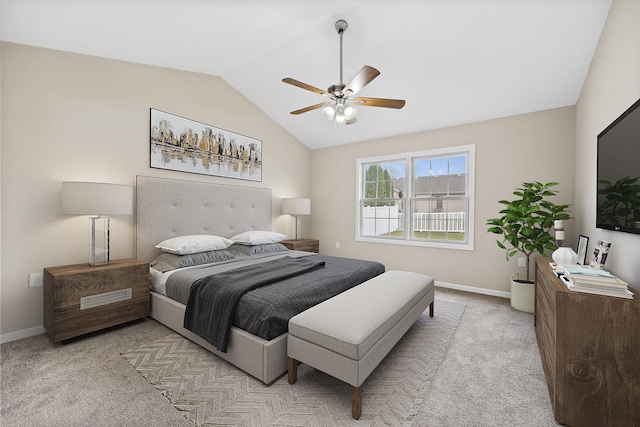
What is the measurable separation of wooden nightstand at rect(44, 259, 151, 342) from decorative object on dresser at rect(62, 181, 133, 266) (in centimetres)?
17

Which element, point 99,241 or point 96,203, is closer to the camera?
point 96,203

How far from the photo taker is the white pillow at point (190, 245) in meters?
2.88

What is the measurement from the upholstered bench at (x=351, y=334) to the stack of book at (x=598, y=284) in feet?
3.33

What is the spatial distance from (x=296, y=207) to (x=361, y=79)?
2.68 metres

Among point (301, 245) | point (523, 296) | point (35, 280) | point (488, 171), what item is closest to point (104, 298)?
point (35, 280)

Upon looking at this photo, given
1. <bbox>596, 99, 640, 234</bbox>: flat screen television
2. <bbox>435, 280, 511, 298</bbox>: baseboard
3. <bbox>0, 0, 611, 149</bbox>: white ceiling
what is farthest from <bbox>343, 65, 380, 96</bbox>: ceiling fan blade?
<bbox>435, 280, 511, 298</bbox>: baseboard

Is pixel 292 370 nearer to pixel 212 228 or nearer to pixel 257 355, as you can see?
pixel 257 355

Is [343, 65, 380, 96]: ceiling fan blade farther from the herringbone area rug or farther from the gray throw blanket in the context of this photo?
the herringbone area rug

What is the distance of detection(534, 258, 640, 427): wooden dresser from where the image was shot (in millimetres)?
1302

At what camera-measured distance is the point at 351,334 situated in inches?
60.1

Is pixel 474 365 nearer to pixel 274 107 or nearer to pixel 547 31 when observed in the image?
pixel 547 31

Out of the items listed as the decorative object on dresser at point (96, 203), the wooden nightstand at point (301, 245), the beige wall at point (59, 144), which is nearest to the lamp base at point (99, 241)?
the decorative object on dresser at point (96, 203)

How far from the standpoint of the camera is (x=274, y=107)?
4262 mm

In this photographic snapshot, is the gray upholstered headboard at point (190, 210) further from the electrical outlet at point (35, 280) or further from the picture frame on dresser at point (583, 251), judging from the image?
the picture frame on dresser at point (583, 251)
